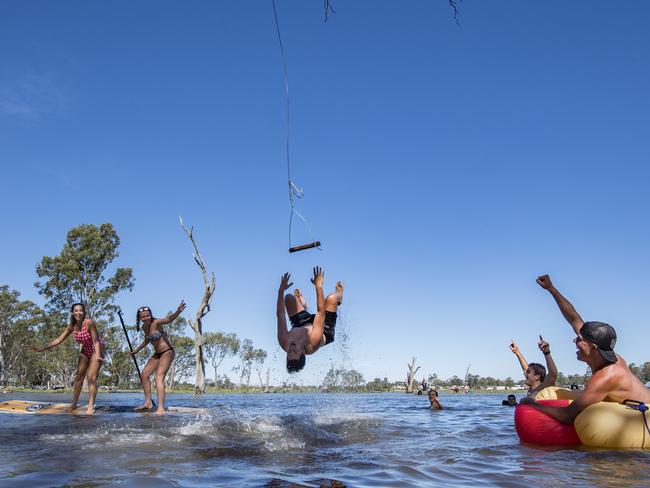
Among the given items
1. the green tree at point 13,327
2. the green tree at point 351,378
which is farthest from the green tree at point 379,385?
the green tree at point 351,378

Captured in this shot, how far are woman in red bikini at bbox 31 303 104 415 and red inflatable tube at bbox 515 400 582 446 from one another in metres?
8.14

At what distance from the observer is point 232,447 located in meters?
5.84

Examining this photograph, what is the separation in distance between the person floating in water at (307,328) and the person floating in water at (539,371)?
139 inches

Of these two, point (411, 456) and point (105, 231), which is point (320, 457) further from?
point (105, 231)

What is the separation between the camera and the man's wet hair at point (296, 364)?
26.3ft

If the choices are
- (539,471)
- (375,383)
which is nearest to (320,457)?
(539,471)

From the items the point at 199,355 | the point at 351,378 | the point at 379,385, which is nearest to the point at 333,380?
the point at 351,378

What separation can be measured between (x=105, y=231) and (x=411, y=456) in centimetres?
3968

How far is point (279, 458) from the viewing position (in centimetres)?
508

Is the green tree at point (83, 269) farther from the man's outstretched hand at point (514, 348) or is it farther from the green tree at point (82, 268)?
the man's outstretched hand at point (514, 348)

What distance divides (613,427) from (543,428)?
2.80 ft

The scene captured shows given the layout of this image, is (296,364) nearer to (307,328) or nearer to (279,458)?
(307,328)

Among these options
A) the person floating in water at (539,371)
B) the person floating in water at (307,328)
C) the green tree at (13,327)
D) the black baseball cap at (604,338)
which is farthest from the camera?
the green tree at (13,327)

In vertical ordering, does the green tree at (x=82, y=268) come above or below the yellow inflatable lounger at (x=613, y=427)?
above
